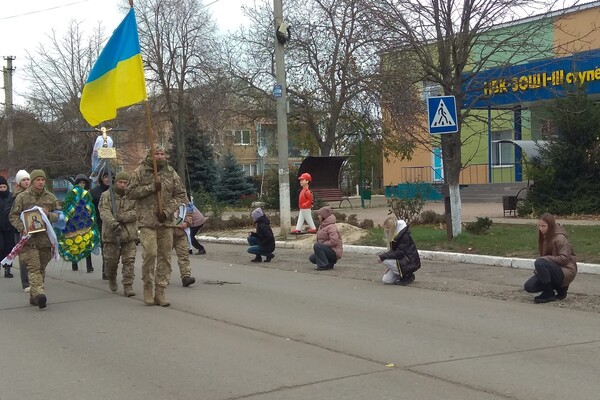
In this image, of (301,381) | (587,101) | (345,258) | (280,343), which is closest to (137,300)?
(280,343)

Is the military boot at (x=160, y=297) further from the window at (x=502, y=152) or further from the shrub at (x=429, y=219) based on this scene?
the window at (x=502, y=152)

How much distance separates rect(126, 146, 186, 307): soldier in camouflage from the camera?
9273mm

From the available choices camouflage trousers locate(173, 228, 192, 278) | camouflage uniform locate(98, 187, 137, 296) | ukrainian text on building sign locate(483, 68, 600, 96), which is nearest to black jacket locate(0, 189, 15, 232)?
camouflage uniform locate(98, 187, 137, 296)

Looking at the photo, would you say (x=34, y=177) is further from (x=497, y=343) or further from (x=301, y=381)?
(x=497, y=343)

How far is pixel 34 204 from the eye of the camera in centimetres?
976

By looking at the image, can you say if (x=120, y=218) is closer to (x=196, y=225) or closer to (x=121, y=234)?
(x=121, y=234)

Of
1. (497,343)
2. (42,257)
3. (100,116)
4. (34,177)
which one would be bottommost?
(497,343)

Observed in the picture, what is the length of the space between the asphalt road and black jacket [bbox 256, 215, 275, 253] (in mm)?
3228

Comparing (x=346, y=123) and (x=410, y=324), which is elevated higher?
(x=346, y=123)

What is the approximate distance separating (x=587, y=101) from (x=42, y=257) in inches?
639

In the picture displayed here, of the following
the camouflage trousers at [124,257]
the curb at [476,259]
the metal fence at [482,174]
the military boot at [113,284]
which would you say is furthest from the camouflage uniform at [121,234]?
the metal fence at [482,174]

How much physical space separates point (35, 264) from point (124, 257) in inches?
54.9

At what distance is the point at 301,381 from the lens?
19.3ft

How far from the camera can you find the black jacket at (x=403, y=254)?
36.4 ft
